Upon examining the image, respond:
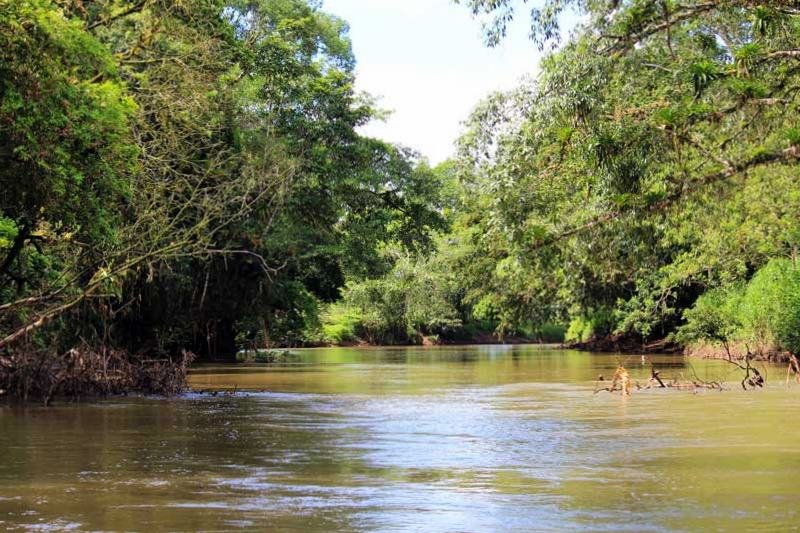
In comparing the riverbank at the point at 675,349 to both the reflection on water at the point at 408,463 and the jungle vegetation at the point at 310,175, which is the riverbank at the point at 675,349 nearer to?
Result: the jungle vegetation at the point at 310,175

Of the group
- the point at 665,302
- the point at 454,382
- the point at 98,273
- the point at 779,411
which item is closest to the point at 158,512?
the point at 98,273

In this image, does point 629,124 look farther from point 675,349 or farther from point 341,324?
point 341,324

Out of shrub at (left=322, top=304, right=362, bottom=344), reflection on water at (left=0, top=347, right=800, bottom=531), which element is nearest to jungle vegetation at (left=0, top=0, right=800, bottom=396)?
reflection on water at (left=0, top=347, right=800, bottom=531)

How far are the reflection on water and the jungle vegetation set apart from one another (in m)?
2.60

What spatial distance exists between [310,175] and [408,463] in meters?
22.8

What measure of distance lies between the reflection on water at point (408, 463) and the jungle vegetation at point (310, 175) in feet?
8.52

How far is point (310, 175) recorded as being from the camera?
32969mm

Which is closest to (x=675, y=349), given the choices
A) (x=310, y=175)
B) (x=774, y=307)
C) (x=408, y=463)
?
(x=774, y=307)

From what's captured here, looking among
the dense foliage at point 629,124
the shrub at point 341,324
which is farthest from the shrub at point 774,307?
the shrub at point 341,324

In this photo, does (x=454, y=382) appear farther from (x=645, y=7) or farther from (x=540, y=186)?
(x=645, y=7)

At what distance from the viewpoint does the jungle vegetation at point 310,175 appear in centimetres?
1253

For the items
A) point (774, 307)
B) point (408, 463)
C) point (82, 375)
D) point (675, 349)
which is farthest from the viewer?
point (675, 349)

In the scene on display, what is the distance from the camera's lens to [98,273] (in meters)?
17.1

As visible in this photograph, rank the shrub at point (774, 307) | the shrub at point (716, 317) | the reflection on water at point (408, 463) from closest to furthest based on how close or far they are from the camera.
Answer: the reflection on water at point (408, 463)
the shrub at point (774, 307)
the shrub at point (716, 317)
